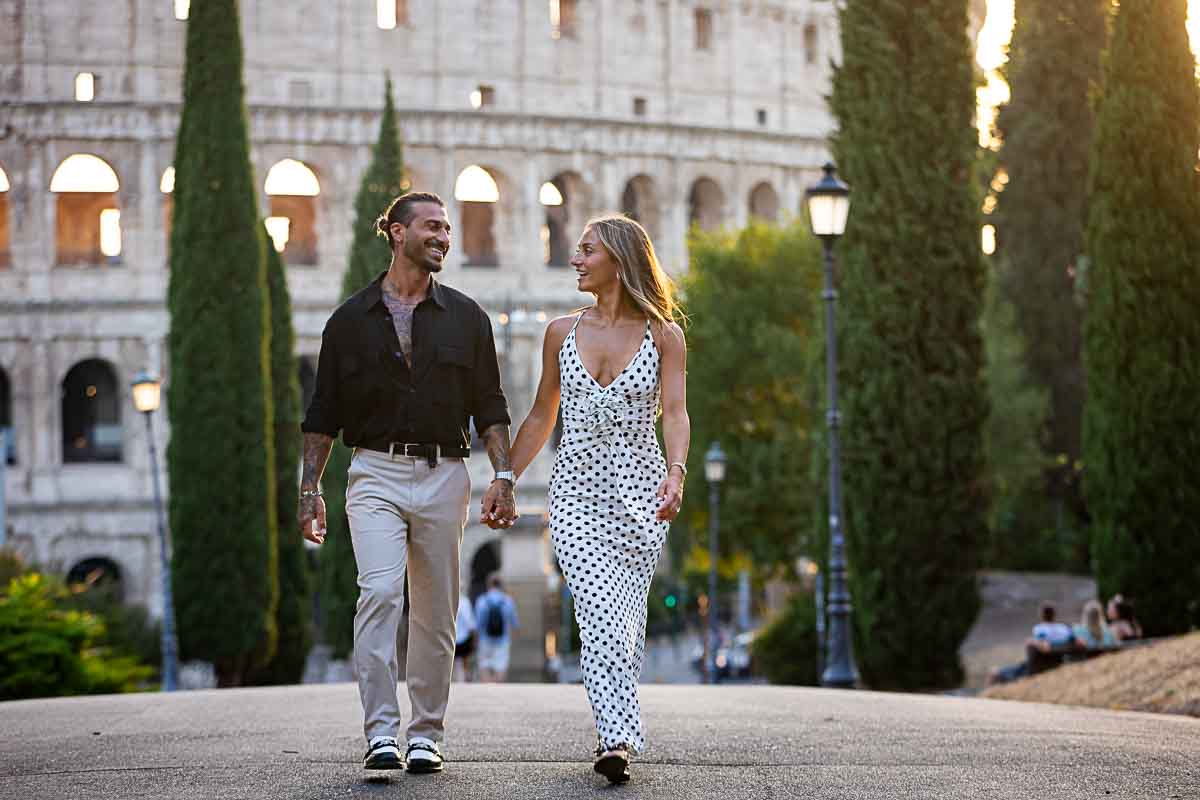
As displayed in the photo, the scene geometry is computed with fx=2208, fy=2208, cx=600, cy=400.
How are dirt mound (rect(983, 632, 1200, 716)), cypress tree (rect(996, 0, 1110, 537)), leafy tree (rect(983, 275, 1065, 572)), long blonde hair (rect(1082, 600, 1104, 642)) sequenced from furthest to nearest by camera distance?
cypress tree (rect(996, 0, 1110, 537)), leafy tree (rect(983, 275, 1065, 572)), long blonde hair (rect(1082, 600, 1104, 642)), dirt mound (rect(983, 632, 1200, 716))

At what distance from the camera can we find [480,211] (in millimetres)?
54562

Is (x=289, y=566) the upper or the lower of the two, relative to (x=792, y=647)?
upper

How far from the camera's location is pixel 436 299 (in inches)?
321

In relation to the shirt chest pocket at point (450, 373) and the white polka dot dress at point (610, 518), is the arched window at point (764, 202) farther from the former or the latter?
the white polka dot dress at point (610, 518)

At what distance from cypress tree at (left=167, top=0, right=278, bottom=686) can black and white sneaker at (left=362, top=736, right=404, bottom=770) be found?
2401 centimetres

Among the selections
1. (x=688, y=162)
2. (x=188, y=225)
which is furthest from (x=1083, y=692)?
(x=688, y=162)

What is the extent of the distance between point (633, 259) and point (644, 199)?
47357 mm

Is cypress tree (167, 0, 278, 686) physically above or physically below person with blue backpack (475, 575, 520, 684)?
above

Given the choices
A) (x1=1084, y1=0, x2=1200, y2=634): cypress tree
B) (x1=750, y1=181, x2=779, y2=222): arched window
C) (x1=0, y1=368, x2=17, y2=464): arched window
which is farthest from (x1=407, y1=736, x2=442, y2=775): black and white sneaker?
(x1=750, y1=181, x2=779, y2=222): arched window

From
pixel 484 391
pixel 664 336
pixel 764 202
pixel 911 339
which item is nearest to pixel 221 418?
pixel 911 339

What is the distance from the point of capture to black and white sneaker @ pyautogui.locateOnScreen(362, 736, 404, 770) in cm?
771

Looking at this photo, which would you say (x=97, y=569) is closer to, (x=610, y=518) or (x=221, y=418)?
(x=221, y=418)

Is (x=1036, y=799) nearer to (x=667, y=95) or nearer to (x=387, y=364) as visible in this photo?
(x=387, y=364)

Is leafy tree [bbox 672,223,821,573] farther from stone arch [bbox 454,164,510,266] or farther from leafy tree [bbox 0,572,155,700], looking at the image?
leafy tree [bbox 0,572,155,700]
